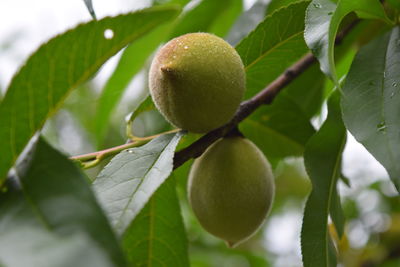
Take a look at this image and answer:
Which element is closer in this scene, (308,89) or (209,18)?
(308,89)

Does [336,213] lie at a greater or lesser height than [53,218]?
lesser

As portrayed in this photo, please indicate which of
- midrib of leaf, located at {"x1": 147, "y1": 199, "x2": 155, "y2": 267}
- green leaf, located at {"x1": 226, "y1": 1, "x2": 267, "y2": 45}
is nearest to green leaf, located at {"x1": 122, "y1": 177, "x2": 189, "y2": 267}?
midrib of leaf, located at {"x1": 147, "y1": 199, "x2": 155, "y2": 267}

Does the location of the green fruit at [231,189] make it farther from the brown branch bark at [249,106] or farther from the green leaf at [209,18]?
the green leaf at [209,18]

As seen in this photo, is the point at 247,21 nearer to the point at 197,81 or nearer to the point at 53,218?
the point at 197,81

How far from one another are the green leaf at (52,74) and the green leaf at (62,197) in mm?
50

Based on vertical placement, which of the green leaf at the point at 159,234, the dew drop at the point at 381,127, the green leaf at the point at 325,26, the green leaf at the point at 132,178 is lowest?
the green leaf at the point at 159,234

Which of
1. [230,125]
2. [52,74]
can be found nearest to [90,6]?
[52,74]

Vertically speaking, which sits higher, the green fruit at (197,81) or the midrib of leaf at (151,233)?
the green fruit at (197,81)

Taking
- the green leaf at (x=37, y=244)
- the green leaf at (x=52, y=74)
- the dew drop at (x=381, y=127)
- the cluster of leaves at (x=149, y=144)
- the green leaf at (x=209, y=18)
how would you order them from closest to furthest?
the green leaf at (x=37, y=244)
the cluster of leaves at (x=149, y=144)
the green leaf at (x=52, y=74)
the dew drop at (x=381, y=127)
the green leaf at (x=209, y=18)

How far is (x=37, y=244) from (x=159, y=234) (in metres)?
0.59

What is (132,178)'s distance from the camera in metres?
0.86

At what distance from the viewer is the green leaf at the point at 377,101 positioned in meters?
0.82

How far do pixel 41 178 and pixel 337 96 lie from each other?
613 mm

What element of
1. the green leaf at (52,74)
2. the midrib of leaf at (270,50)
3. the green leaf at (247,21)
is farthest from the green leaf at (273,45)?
the green leaf at (52,74)
